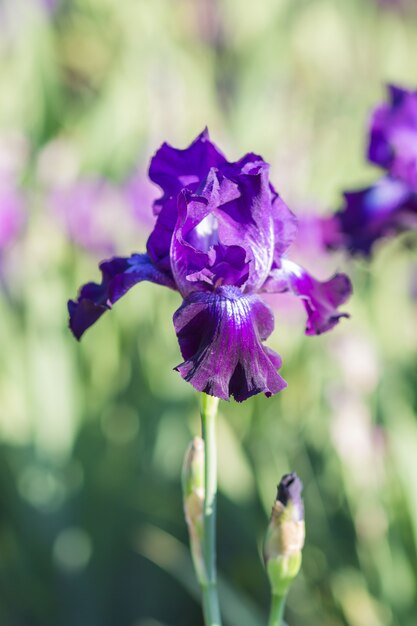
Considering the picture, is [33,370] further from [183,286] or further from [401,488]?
[183,286]

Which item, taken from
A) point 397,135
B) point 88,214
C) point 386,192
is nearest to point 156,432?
point 88,214

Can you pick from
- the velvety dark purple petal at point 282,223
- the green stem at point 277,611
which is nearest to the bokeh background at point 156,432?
the green stem at point 277,611

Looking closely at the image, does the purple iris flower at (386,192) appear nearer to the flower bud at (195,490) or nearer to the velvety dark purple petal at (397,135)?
the velvety dark purple petal at (397,135)

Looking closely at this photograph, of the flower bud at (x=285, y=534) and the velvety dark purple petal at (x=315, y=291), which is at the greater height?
the velvety dark purple petal at (x=315, y=291)

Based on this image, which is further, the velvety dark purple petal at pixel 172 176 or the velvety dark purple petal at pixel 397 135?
the velvety dark purple petal at pixel 397 135

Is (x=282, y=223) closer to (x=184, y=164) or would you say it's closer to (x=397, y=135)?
(x=184, y=164)

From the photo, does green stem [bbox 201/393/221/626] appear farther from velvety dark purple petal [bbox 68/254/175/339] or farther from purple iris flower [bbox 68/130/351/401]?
velvety dark purple petal [bbox 68/254/175/339]

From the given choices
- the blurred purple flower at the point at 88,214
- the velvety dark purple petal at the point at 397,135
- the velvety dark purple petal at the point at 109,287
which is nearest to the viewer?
the velvety dark purple petal at the point at 109,287

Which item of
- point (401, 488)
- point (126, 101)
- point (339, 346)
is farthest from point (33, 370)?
point (126, 101)

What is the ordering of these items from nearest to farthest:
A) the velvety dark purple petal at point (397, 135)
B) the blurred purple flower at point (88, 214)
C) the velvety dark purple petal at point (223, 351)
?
the velvety dark purple petal at point (223, 351) < the velvety dark purple petal at point (397, 135) < the blurred purple flower at point (88, 214)
